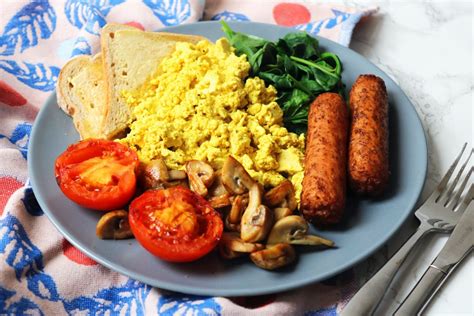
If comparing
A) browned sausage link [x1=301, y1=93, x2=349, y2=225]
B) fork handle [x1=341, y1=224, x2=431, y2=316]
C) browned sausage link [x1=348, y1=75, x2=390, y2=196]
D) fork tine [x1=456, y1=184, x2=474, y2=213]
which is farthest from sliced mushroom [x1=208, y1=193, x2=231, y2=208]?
fork tine [x1=456, y1=184, x2=474, y2=213]

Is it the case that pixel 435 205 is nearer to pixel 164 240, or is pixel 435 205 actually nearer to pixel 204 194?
pixel 204 194

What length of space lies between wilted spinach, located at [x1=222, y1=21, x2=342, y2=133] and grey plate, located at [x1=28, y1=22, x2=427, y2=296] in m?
0.45

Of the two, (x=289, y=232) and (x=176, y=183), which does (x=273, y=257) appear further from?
(x=176, y=183)

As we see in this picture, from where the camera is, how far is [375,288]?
2848 mm

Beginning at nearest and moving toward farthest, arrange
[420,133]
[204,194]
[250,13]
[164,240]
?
[164,240] < [204,194] < [420,133] < [250,13]

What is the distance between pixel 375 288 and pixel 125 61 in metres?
1.98

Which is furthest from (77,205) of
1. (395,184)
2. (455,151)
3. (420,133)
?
(455,151)

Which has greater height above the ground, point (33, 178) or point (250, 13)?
point (250, 13)

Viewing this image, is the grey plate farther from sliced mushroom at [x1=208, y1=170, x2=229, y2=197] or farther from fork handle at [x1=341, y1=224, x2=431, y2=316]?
sliced mushroom at [x1=208, y1=170, x2=229, y2=197]

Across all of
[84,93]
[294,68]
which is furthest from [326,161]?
[84,93]

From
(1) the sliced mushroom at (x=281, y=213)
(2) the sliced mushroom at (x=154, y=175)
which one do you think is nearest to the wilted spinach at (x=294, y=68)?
(1) the sliced mushroom at (x=281, y=213)

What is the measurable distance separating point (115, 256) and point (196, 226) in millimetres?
406

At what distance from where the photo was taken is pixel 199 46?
12.4 feet

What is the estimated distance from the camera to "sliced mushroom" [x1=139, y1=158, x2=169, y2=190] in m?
3.18
